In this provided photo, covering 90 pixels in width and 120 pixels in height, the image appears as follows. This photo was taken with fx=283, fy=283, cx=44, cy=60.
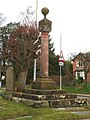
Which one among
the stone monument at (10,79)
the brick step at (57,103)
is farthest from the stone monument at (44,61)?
the stone monument at (10,79)

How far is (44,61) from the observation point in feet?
53.0

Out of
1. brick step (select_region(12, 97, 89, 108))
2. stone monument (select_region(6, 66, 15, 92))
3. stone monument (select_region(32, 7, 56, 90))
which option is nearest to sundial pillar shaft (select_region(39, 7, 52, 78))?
stone monument (select_region(32, 7, 56, 90))

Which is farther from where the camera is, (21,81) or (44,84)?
(21,81)

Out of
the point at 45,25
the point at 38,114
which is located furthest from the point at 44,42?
the point at 38,114

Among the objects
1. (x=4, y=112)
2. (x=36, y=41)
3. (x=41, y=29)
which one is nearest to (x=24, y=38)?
(x=36, y=41)

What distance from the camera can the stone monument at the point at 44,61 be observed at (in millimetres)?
15507

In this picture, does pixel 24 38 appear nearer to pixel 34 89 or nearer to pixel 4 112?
pixel 34 89

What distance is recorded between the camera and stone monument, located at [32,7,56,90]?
1551 centimetres

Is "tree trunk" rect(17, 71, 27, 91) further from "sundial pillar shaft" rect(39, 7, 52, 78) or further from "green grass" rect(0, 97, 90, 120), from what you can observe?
"green grass" rect(0, 97, 90, 120)

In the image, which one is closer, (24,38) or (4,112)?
(4,112)

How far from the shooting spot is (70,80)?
49.5 meters

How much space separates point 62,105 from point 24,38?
2414cm

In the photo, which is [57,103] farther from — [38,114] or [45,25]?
[45,25]

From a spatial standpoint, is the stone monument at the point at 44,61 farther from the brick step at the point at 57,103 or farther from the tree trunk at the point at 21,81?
the tree trunk at the point at 21,81
